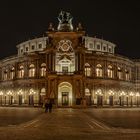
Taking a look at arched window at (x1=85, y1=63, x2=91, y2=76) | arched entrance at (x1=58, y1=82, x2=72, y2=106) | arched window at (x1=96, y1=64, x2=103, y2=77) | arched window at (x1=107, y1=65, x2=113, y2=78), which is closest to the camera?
arched entrance at (x1=58, y1=82, x2=72, y2=106)

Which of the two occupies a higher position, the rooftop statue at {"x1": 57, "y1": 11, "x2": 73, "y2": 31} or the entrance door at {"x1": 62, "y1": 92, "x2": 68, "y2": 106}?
the rooftop statue at {"x1": 57, "y1": 11, "x2": 73, "y2": 31}

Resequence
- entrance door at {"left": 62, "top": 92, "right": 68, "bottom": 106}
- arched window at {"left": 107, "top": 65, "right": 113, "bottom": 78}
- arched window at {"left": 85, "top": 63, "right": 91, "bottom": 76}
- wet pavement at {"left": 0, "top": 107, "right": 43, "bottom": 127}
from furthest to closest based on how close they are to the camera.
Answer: arched window at {"left": 107, "top": 65, "right": 113, "bottom": 78}, arched window at {"left": 85, "top": 63, "right": 91, "bottom": 76}, entrance door at {"left": 62, "top": 92, "right": 68, "bottom": 106}, wet pavement at {"left": 0, "top": 107, "right": 43, "bottom": 127}

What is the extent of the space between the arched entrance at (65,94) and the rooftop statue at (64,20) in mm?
16167

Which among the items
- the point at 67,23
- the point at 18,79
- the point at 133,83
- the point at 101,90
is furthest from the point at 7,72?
the point at 133,83

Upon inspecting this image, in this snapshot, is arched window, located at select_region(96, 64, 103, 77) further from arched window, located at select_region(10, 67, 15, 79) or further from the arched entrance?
arched window, located at select_region(10, 67, 15, 79)

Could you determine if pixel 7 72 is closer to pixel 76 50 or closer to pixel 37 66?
pixel 37 66

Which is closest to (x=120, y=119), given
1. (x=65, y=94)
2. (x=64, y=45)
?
(x=65, y=94)

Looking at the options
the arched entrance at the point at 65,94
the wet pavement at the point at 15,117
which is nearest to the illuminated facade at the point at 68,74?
the arched entrance at the point at 65,94

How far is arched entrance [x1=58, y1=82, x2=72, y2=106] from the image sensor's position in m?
73.7

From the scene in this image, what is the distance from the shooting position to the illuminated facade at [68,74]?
239ft

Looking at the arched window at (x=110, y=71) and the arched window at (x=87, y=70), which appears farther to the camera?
the arched window at (x=110, y=71)

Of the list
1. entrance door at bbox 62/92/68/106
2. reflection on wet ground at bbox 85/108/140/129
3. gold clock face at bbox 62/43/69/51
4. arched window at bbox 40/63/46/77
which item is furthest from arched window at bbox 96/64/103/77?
reflection on wet ground at bbox 85/108/140/129

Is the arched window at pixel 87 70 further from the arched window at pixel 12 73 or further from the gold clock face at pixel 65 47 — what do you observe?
the arched window at pixel 12 73

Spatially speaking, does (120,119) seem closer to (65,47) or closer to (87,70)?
(65,47)
